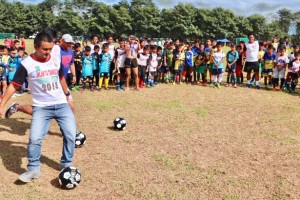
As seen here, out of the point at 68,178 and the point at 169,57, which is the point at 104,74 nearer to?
the point at 169,57

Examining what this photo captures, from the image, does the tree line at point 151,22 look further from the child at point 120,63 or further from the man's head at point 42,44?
the man's head at point 42,44

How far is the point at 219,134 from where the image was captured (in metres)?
7.22

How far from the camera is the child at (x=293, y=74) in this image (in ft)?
39.7

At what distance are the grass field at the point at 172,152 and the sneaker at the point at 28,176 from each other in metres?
0.09

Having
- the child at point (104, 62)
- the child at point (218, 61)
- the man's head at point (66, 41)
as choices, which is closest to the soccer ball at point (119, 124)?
the man's head at point (66, 41)

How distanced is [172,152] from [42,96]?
2.74 metres

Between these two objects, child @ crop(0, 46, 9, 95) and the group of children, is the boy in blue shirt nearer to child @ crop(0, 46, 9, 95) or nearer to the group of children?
the group of children

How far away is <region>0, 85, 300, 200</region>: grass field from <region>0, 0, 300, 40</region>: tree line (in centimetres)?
7984

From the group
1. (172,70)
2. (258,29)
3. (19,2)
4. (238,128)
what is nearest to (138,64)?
(172,70)

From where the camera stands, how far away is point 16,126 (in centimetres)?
749

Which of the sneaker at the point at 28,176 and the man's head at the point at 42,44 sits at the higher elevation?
the man's head at the point at 42,44

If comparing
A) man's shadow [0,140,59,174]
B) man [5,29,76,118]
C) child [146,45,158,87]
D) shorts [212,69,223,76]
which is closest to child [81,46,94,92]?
child [146,45,158,87]

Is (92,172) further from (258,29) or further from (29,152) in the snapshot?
(258,29)

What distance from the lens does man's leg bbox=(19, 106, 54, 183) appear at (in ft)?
15.2
